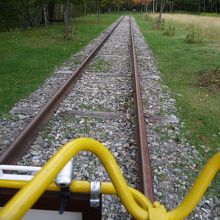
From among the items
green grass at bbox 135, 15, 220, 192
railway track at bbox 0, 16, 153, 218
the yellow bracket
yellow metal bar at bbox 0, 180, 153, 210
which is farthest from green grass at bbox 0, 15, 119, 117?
the yellow bracket

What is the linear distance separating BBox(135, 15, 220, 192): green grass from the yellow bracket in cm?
338

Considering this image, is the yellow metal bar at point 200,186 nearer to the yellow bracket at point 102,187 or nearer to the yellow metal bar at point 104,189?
the yellow bracket at point 102,187

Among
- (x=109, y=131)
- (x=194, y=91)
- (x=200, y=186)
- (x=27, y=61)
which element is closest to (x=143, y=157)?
(x=109, y=131)

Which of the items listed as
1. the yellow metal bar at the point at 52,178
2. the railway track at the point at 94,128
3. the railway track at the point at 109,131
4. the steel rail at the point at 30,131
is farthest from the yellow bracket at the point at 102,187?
the steel rail at the point at 30,131

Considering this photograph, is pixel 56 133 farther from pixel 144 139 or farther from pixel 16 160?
pixel 144 139

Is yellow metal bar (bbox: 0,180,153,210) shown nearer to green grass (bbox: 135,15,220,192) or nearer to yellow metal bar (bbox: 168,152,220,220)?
yellow metal bar (bbox: 168,152,220,220)

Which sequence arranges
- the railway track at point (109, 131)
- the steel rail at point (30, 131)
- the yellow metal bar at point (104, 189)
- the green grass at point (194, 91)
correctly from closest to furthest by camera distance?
the yellow metal bar at point (104, 189)
the railway track at point (109, 131)
the steel rail at point (30, 131)
the green grass at point (194, 91)

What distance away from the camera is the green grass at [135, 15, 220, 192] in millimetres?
5738

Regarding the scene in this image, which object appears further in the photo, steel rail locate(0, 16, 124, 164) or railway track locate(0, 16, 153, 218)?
steel rail locate(0, 16, 124, 164)

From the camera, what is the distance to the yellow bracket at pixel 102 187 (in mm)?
1095

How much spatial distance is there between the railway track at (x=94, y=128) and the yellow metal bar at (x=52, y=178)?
6.90 feet

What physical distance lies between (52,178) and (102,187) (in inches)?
20.8

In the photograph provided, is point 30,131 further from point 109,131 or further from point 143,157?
point 143,157

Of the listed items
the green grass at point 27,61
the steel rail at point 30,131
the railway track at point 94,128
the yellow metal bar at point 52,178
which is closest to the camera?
the yellow metal bar at point 52,178
